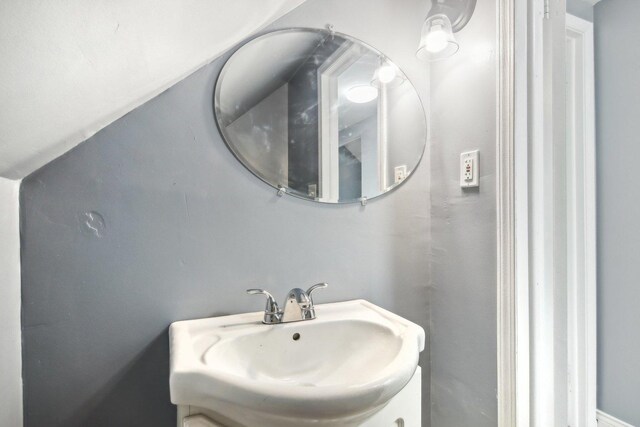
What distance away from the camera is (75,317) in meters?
0.75

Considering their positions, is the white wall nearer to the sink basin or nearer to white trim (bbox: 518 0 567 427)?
the sink basin

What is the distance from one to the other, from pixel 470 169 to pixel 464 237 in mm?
213

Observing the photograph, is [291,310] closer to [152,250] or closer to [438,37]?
[152,250]

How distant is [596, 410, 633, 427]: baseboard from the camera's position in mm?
1369

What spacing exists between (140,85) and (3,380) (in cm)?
63

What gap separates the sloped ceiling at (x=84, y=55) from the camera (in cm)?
31

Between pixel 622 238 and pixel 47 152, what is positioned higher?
pixel 47 152

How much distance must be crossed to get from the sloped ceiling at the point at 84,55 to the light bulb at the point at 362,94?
0.47 meters

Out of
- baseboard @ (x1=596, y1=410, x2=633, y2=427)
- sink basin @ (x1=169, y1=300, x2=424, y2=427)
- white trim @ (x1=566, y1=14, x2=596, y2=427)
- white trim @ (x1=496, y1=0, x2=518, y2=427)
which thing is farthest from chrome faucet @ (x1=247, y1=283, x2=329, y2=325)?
baseboard @ (x1=596, y1=410, x2=633, y2=427)

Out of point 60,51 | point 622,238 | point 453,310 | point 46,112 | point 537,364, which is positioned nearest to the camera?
point 60,51

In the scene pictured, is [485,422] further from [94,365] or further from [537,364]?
[94,365]

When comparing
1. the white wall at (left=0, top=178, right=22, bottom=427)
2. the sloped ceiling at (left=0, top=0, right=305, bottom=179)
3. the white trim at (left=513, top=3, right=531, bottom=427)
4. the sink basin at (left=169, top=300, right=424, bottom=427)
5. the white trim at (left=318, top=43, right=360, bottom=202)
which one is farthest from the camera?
the white trim at (left=318, top=43, right=360, bottom=202)

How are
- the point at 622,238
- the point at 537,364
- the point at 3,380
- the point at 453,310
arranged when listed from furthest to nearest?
the point at 622,238 < the point at 453,310 < the point at 537,364 < the point at 3,380

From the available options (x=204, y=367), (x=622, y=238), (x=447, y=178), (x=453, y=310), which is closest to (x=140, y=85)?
(x=204, y=367)
